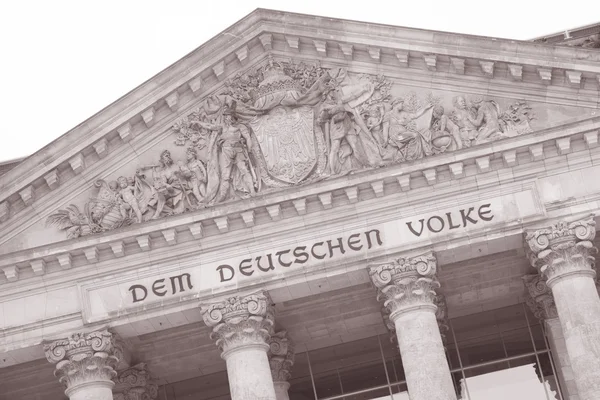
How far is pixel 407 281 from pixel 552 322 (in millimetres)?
4528

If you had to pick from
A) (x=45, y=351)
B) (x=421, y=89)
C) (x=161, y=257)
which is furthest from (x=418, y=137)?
(x=45, y=351)

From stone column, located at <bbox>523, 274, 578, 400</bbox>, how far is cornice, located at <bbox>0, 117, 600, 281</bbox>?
3.15m

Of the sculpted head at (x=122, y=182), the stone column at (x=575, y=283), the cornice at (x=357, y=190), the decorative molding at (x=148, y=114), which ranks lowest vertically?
the stone column at (x=575, y=283)

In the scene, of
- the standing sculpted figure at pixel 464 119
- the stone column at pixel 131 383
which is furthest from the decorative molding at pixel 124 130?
the standing sculpted figure at pixel 464 119

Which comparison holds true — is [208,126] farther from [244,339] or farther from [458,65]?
[458,65]

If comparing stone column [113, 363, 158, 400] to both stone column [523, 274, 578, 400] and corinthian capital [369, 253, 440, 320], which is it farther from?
stone column [523, 274, 578, 400]

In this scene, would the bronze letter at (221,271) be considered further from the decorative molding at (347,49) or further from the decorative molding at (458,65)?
the decorative molding at (458,65)

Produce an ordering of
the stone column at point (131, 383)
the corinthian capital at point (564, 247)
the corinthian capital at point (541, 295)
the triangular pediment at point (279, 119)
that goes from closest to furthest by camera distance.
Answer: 1. the corinthian capital at point (564, 247)
2. the triangular pediment at point (279, 119)
3. the corinthian capital at point (541, 295)
4. the stone column at point (131, 383)

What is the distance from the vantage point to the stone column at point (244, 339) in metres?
29.6

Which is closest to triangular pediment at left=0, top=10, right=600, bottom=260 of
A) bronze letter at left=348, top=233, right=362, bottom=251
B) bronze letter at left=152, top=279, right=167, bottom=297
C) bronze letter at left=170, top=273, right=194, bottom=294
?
bronze letter at left=170, top=273, right=194, bottom=294

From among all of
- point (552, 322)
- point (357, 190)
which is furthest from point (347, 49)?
point (552, 322)

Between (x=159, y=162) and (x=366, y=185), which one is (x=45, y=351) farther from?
(x=366, y=185)

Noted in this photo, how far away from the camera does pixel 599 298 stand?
29.8 metres

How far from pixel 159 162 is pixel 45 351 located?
5122 mm
